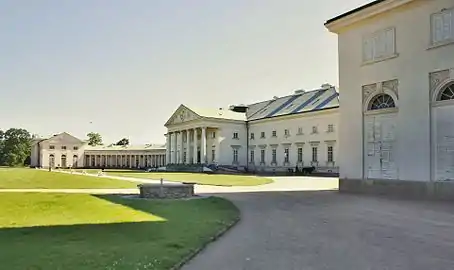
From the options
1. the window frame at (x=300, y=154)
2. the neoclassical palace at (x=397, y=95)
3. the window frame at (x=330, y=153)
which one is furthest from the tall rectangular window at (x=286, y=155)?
the neoclassical palace at (x=397, y=95)

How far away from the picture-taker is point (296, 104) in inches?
2331

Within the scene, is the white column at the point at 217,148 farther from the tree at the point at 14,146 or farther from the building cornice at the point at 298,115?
the tree at the point at 14,146

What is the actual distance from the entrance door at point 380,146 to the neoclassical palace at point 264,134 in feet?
98.3

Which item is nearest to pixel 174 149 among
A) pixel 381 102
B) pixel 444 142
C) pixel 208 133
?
pixel 208 133

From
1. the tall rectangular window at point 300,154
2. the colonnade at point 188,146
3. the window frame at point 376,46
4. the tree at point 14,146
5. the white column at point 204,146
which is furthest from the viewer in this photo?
the tree at point 14,146

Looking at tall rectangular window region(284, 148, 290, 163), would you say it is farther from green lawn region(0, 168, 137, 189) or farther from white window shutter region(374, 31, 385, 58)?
white window shutter region(374, 31, 385, 58)

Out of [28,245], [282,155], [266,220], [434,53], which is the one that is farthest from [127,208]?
[282,155]

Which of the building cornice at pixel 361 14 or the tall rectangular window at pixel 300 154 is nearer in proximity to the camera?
the building cornice at pixel 361 14

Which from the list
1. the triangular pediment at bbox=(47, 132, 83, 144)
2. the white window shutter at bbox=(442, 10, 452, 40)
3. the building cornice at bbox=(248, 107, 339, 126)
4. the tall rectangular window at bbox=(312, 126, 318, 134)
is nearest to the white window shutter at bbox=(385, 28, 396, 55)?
the white window shutter at bbox=(442, 10, 452, 40)

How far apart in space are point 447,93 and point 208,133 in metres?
52.1

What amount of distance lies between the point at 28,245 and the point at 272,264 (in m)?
4.09

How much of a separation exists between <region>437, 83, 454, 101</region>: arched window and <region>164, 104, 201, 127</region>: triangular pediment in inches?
1975

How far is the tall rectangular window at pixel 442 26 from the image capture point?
17016 mm

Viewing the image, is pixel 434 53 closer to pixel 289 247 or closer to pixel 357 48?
pixel 357 48
